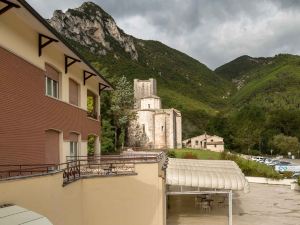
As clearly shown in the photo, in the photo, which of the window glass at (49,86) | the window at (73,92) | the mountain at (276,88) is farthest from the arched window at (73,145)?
the mountain at (276,88)

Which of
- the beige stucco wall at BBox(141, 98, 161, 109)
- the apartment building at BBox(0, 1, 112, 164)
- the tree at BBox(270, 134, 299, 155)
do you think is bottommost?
the tree at BBox(270, 134, 299, 155)

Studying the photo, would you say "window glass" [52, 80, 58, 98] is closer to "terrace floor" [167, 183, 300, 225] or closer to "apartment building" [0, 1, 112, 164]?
"apartment building" [0, 1, 112, 164]

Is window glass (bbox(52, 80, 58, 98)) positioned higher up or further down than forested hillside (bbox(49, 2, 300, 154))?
further down

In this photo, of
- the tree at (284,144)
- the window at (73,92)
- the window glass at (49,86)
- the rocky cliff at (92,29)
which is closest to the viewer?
the window glass at (49,86)

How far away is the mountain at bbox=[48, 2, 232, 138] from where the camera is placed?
121750 millimetres

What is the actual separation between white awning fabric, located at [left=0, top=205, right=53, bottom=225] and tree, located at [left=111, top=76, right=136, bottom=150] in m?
50.4

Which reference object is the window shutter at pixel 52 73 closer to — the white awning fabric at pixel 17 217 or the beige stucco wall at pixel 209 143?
the white awning fabric at pixel 17 217

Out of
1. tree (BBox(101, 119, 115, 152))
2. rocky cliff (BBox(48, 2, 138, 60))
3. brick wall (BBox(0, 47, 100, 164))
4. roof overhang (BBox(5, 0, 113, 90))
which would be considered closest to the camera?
roof overhang (BBox(5, 0, 113, 90))

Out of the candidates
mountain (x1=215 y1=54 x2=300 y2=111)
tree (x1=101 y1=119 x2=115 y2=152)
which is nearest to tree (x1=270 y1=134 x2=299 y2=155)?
mountain (x1=215 y1=54 x2=300 y2=111)

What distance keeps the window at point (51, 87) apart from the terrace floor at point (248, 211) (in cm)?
1078

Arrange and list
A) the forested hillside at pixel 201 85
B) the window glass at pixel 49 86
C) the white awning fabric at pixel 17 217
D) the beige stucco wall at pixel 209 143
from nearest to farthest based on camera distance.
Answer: the white awning fabric at pixel 17 217
the window glass at pixel 49 86
the beige stucco wall at pixel 209 143
the forested hillside at pixel 201 85

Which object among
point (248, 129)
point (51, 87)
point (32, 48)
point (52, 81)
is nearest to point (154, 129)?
point (248, 129)

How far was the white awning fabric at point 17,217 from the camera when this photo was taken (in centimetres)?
756

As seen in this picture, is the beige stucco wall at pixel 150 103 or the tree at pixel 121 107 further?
the beige stucco wall at pixel 150 103
